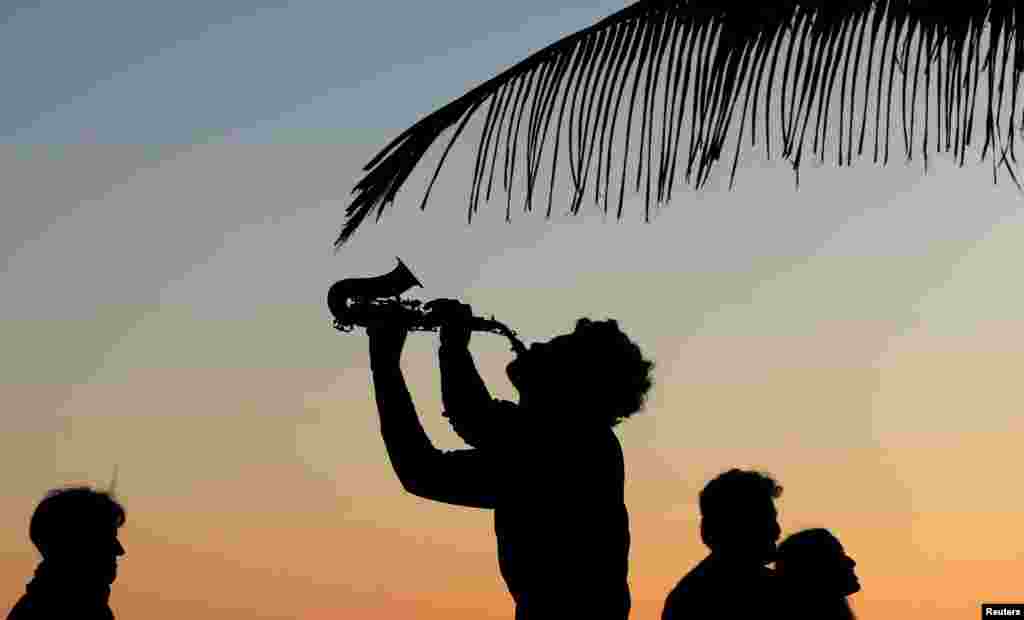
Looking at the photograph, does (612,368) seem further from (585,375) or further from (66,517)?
(66,517)

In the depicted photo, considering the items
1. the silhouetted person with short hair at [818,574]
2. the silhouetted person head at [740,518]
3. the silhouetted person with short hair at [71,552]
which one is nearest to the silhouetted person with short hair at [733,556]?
the silhouetted person head at [740,518]

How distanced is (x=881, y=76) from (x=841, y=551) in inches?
109

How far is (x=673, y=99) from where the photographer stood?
3.32m

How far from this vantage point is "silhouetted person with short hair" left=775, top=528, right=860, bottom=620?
5441mm

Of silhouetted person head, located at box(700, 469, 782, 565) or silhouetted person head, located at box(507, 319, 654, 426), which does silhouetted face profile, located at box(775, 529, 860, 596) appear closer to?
silhouetted person head, located at box(700, 469, 782, 565)

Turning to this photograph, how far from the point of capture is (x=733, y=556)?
4895mm

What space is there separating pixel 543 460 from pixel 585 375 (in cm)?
27

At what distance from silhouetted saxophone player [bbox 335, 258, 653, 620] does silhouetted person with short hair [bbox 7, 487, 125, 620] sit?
97cm

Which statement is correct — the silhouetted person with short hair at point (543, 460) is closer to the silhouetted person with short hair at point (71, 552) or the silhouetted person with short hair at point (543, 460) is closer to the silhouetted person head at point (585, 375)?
the silhouetted person head at point (585, 375)

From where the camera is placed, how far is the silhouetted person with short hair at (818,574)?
5441 mm

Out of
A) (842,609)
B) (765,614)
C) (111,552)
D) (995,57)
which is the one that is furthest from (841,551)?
(995,57)

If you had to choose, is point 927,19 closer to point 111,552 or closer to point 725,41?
point 725,41

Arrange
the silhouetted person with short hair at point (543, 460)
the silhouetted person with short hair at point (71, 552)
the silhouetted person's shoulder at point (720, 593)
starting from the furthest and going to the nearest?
the silhouetted person's shoulder at point (720, 593), the silhouetted person with short hair at point (71, 552), the silhouetted person with short hair at point (543, 460)

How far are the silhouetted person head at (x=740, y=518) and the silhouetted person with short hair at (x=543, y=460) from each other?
2.58 feet
